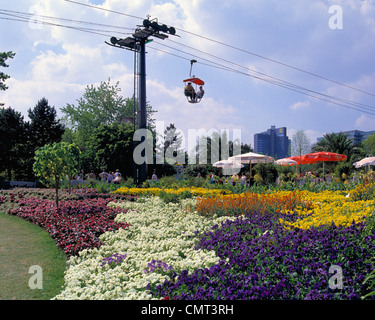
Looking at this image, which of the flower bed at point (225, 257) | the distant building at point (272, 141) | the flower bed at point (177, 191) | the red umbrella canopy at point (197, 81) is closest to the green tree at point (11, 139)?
the flower bed at point (177, 191)

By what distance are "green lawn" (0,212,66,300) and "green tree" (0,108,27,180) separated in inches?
970

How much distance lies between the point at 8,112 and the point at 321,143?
36678 millimetres

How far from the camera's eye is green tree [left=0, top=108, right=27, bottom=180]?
97.3 feet

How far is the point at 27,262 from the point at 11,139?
2998 cm

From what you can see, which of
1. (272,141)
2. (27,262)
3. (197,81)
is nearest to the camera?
(27,262)

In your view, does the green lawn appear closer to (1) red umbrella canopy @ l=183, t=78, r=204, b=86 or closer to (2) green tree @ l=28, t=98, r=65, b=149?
(1) red umbrella canopy @ l=183, t=78, r=204, b=86

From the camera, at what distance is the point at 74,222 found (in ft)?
25.1

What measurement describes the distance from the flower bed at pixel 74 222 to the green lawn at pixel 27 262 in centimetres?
21

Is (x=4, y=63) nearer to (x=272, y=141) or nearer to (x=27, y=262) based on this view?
(x=27, y=262)

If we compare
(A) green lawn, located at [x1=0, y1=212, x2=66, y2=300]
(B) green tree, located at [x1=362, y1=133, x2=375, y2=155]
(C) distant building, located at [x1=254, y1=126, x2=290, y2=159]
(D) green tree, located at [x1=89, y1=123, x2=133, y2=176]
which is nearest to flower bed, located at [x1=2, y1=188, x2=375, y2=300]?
(A) green lawn, located at [x1=0, y1=212, x2=66, y2=300]

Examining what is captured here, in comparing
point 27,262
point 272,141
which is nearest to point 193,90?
point 27,262

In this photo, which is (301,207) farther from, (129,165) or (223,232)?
(129,165)

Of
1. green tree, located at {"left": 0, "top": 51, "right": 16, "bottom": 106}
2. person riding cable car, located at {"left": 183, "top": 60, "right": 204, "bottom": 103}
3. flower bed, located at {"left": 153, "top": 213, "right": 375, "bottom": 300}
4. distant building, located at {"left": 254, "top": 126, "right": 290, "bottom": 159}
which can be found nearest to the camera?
flower bed, located at {"left": 153, "top": 213, "right": 375, "bottom": 300}

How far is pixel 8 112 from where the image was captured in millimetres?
33438
